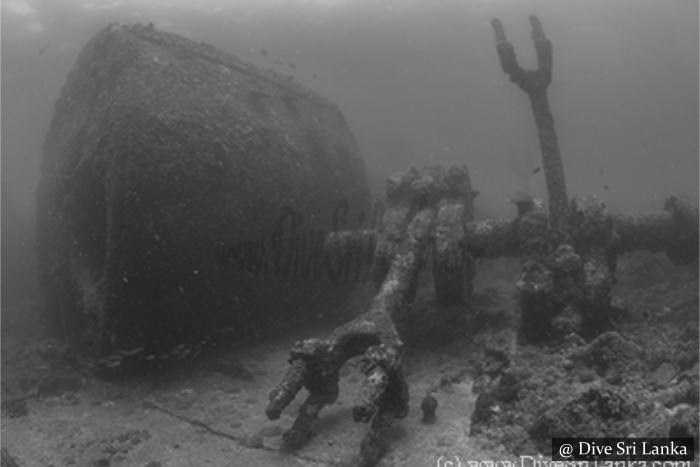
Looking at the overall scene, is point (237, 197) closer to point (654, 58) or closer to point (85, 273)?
point (85, 273)

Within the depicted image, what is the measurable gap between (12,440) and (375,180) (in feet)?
48.0

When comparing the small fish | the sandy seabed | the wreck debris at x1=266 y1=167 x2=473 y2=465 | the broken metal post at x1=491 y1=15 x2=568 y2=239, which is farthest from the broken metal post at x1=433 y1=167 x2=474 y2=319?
the small fish

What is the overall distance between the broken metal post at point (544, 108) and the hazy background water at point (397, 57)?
560cm

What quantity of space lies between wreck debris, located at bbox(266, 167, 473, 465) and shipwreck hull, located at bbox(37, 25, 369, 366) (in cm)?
177

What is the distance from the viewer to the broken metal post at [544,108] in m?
7.93

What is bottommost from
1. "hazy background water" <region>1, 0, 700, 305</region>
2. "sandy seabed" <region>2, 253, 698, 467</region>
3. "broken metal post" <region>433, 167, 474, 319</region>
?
"sandy seabed" <region>2, 253, 698, 467</region>

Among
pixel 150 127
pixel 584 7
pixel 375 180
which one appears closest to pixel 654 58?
pixel 584 7

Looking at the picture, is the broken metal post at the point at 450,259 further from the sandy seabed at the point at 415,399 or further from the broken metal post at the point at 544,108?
the broken metal post at the point at 544,108

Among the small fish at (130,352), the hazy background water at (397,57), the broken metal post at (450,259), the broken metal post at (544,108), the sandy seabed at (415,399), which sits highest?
the hazy background water at (397,57)

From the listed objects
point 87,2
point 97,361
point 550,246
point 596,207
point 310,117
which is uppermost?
point 87,2

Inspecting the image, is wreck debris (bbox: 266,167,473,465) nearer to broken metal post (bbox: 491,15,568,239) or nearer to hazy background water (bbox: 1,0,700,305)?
broken metal post (bbox: 491,15,568,239)

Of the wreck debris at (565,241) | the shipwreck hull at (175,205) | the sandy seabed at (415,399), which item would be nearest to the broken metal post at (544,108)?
the wreck debris at (565,241)

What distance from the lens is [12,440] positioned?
627cm

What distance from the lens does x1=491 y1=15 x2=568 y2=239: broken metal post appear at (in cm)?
793
